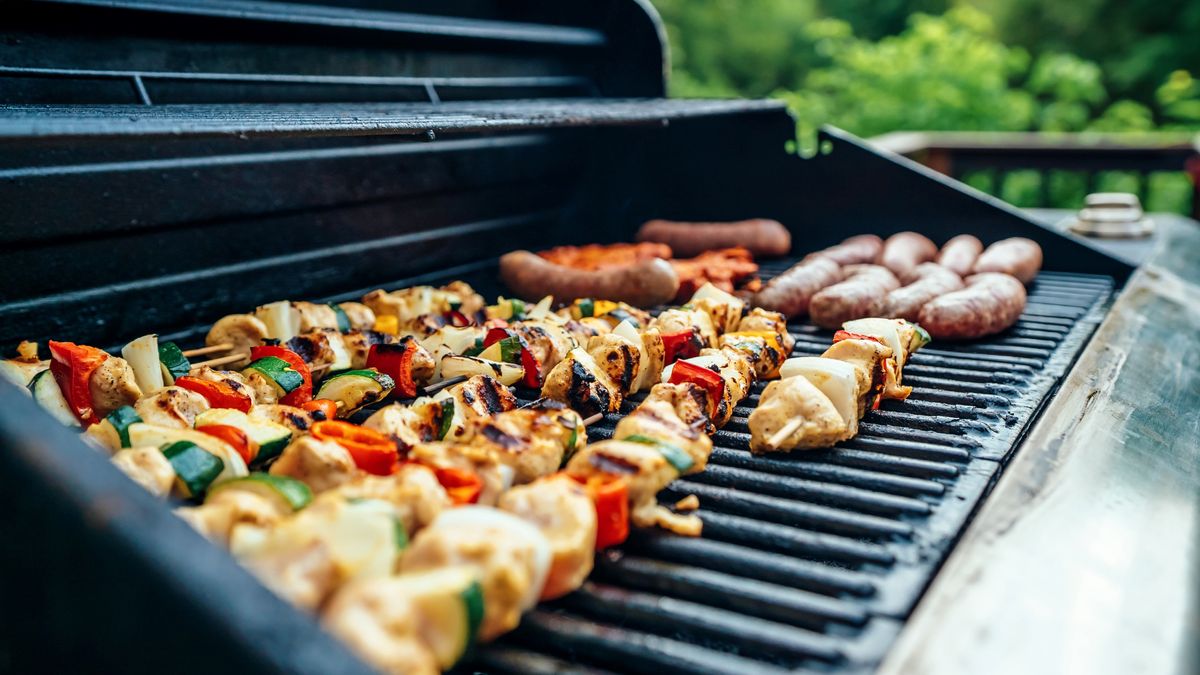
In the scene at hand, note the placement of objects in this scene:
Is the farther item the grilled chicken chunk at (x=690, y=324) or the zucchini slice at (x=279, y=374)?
the grilled chicken chunk at (x=690, y=324)

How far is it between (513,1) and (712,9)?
1947 cm

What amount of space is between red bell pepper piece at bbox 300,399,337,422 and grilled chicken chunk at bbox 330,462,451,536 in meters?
0.75

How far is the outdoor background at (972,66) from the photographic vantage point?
14.5m

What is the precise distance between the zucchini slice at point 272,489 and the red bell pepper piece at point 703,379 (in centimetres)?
128

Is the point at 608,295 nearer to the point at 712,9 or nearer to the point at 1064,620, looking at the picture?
the point at 1064,620

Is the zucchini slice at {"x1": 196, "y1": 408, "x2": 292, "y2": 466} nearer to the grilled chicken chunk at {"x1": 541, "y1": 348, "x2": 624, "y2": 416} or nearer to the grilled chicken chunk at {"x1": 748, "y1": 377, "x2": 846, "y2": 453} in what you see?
the grilled chicken chunk at {"x1": 541, "y1": 348, "x2": 624, "y2": 416}

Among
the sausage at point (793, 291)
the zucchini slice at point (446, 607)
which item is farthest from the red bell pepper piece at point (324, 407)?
the sausage at point (793, 291)

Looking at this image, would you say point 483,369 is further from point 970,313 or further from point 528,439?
point 970,313

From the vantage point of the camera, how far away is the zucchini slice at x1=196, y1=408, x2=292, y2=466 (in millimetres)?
2330

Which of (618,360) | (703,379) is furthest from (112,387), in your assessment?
(703,379)

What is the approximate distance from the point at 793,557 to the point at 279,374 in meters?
1.72

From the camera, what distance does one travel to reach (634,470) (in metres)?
2.12

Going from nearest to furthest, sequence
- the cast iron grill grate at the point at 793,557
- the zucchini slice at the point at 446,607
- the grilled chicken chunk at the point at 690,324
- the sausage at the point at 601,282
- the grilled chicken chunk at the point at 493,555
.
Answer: the zucchini slice at the point at 446,607 → the grilled chicken chunk at the point at 493,555 → the cast iron grill grate at the point at 793,557 → the grilled chicken chunk at the point at 690,324 → the sausage at the point at 601,282

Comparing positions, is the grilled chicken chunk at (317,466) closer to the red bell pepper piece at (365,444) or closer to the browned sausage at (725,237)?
the red bell pepper piece at (365,444)
